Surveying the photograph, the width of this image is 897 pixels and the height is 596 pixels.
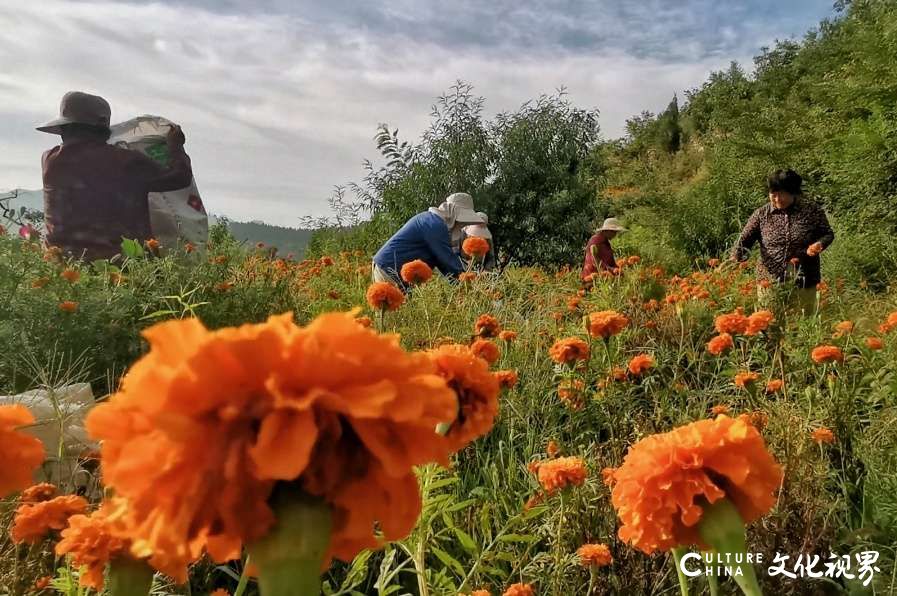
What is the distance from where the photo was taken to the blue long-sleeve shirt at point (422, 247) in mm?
5137

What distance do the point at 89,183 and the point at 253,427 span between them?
5289 mm

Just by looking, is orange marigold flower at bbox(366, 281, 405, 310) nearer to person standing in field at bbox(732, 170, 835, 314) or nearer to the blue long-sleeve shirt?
the blue long-sleeve shirt

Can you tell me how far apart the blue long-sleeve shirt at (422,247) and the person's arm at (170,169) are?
1883 mm

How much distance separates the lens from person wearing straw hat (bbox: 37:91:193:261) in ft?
16.0

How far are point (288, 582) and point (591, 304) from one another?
14.2ft

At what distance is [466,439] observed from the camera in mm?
932

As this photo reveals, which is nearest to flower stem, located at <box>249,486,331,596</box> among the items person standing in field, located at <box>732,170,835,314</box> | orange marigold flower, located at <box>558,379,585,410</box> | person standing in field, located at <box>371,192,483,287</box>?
orange marigold flower, located at <box>558,379,585,410</box>

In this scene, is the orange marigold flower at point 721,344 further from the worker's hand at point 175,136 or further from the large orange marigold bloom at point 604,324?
the worker's hand at point 175,136

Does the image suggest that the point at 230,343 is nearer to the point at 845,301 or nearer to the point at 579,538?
the point at 579,538

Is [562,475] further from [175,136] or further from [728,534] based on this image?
[175,136]

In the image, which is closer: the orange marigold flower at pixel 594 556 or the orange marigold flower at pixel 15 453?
the orange marigold flower at pixel 15 453

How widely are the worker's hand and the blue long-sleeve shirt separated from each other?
2.22 meters

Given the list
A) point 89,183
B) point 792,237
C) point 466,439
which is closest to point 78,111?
point 89,183

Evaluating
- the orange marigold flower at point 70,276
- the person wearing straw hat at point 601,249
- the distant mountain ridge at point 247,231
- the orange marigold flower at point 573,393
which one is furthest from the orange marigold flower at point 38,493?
the person wearing straw hat at point 601,249
